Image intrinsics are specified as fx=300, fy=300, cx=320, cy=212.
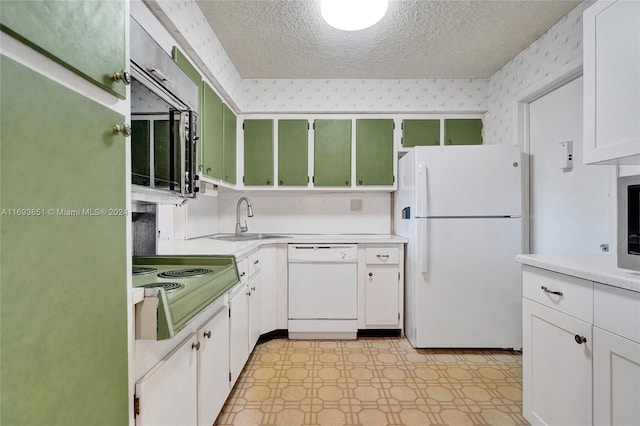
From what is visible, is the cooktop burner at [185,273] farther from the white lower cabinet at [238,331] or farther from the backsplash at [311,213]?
the backsplash at [311,213]

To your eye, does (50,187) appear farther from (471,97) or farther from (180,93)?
(471,97)

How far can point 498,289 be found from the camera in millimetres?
2320

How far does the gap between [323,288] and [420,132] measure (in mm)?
1736

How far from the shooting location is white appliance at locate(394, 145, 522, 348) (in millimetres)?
2295

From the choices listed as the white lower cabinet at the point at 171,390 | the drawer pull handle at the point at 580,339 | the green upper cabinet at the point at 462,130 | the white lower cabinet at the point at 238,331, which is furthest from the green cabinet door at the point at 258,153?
the drawer pull handle at the point at 580,339

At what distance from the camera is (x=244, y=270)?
193 centimetres

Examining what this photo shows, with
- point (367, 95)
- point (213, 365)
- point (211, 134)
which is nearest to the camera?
point (213, 365)

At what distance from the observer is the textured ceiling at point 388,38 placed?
1.89m

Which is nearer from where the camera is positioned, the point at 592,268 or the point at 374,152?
the point at 592,268

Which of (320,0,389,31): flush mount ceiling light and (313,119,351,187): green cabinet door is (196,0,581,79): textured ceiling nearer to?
(320,0,389,31): flush mount ceiling light

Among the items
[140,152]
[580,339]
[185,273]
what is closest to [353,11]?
[140,152]

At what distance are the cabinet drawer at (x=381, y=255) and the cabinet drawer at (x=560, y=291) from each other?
3.93 ft

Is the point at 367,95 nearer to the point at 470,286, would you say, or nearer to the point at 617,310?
the point at 470,286

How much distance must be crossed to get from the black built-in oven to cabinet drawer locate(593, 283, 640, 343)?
164 cm
